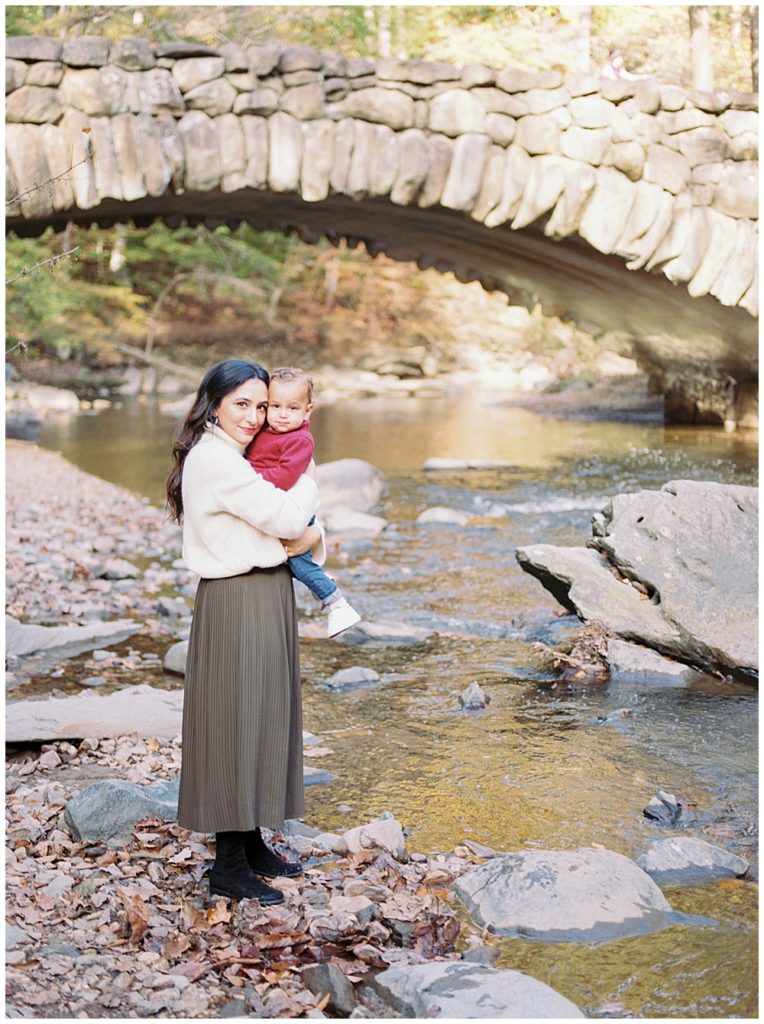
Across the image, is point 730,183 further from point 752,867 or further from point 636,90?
point 752,867

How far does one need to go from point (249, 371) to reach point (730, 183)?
10.5 m

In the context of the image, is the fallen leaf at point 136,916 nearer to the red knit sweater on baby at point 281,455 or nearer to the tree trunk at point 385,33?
the red knit sweater on baby at point 281,455

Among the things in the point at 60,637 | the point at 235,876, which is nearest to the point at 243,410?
the point at 235,876

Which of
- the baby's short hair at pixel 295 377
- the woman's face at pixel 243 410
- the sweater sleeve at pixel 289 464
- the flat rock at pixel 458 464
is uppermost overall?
the baby's short hair at pixel 295 377

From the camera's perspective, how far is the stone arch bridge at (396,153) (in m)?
10.0

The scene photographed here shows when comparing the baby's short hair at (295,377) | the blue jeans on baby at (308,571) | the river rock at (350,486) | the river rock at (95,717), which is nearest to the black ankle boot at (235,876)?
the blue jeans on baby at (308,571)

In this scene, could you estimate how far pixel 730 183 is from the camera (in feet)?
40.8

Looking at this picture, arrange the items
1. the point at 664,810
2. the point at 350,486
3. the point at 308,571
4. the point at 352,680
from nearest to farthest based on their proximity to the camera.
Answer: the point at 308,571 < the point at 664,810 < the point at 352,680 < the point at 350,486

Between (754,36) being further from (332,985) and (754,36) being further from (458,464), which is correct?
(332,985)

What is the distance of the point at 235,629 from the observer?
126 inches

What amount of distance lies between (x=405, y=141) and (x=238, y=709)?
889cm

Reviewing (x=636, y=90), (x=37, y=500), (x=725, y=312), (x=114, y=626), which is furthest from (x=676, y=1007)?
(x=725, y=312)

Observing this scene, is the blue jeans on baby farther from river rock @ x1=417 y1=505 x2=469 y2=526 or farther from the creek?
river rock @ x1=417 y1=505 x2=469 y2=526

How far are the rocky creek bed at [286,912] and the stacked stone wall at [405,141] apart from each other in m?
7.06
